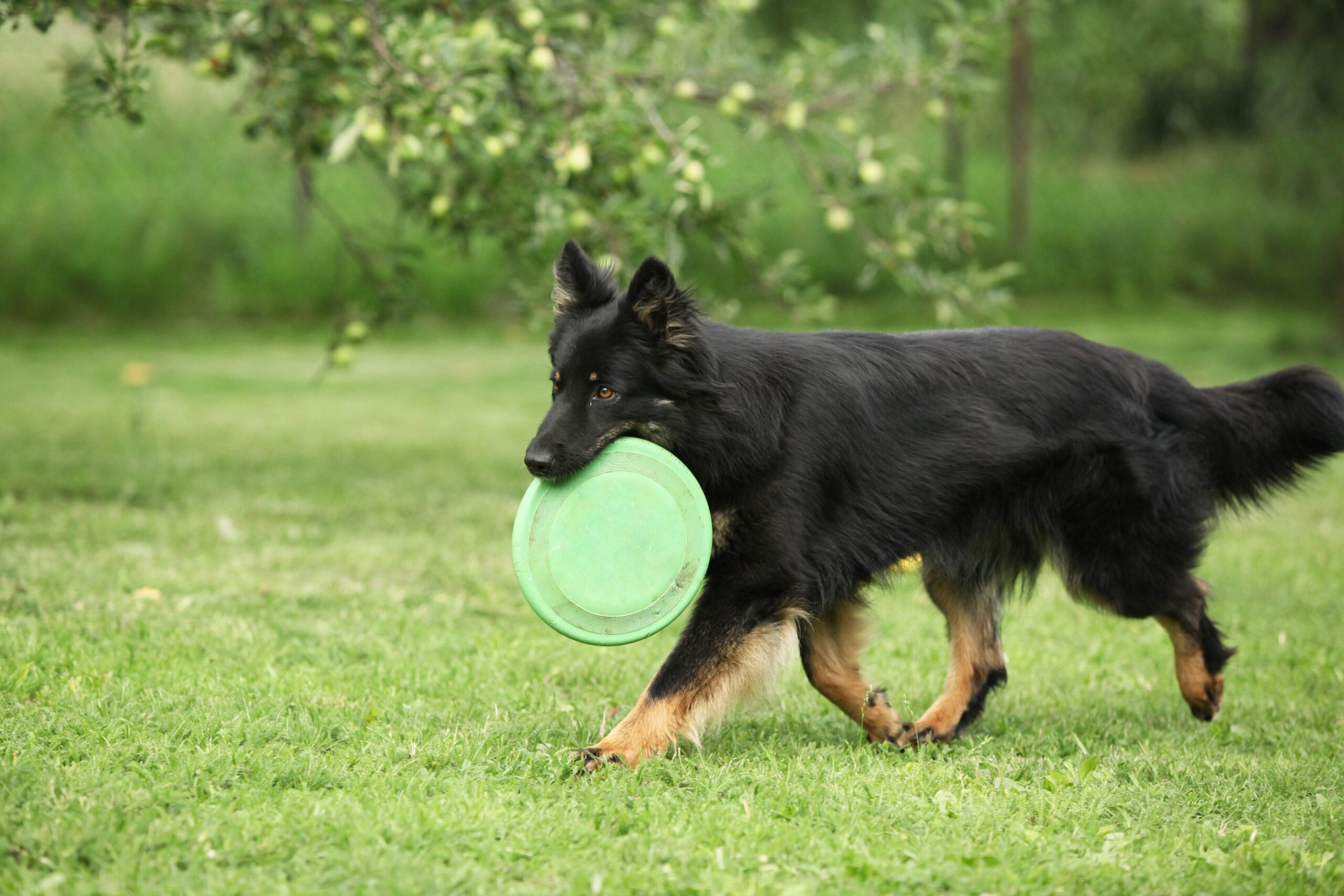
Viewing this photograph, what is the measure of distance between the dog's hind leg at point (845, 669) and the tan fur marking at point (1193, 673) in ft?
3.90

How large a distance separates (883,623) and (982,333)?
1.96 meters

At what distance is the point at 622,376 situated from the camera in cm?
398

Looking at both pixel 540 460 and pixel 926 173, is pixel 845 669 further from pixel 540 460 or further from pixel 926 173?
pixel 926 173

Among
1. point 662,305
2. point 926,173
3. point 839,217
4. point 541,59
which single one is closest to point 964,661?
point 662,305

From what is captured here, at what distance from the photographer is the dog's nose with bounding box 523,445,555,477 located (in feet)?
12.7

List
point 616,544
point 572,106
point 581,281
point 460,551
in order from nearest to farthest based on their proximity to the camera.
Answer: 1. point 616,544
2. point 581,281
3. point 460,551
4. point 572,106

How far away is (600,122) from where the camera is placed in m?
6.75

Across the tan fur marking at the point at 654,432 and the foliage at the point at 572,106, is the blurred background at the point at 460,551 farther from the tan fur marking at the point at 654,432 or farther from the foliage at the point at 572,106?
the tan fur marking at the point at 654,432

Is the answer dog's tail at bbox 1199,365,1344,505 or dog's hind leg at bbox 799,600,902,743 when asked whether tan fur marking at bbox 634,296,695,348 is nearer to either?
dog's hind leg at bbox 799,600,902,743

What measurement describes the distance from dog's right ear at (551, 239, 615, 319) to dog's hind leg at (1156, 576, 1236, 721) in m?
2.43

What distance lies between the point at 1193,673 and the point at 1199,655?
74 mm

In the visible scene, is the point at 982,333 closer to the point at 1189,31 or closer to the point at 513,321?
the point at 513,321

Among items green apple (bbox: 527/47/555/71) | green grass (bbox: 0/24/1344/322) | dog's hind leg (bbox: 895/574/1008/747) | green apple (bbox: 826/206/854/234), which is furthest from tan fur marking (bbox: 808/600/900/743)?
green grass (bbox: 0/24/1344/322)

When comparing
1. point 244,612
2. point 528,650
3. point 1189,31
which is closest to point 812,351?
point 528,650
